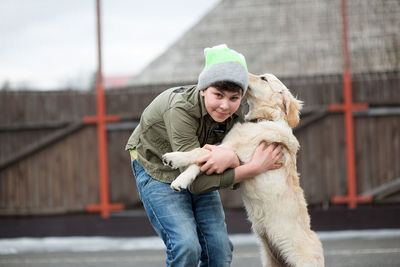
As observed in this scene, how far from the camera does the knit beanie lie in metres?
3.48

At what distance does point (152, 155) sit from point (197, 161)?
38 centimetres

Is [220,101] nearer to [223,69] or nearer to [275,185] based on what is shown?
[223,69]

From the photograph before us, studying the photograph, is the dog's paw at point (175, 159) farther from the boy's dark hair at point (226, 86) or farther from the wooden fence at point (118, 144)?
the wooden fence at point (118, 144)

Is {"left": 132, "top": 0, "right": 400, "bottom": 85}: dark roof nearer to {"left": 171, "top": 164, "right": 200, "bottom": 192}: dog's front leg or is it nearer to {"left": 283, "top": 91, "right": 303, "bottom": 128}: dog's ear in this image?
{"left": 283, "top": 91, "right": 303, "bottom": 128}: dog's ear

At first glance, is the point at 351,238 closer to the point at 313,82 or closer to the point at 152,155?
the point at 313,82

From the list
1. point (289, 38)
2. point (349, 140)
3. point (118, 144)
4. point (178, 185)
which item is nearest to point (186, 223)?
point (178, 185)

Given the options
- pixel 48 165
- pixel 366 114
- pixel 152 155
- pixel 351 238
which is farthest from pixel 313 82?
pixel 152 155

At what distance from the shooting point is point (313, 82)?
27.8 ft

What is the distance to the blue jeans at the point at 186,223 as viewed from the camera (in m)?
3.54

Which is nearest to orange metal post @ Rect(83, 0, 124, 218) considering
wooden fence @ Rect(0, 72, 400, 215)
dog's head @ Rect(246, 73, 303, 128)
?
wooden fence @ Rect(0, 72, 400, 215)

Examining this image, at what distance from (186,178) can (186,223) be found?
11.6 inches

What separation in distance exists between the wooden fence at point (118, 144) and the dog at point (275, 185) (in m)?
4.49

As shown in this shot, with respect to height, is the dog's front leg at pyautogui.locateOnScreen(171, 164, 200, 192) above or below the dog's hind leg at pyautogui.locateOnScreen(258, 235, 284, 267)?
above

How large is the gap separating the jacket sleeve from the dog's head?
614 mm
